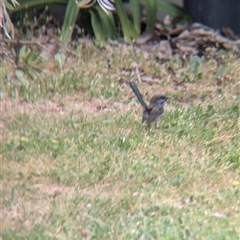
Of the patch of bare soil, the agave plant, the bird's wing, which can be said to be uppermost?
the bird's wing

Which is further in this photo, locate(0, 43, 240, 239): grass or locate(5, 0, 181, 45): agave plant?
locate(5, 0, 181, 45): agave plant

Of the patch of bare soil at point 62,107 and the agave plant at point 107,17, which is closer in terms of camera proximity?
the patch of bare soil at point 62,107

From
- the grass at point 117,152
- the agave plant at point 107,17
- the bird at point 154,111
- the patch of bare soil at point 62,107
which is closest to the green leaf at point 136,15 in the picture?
the agave plant at point 107,17

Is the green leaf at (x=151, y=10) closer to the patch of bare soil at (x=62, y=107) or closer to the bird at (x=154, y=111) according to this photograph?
the patch of bare soil at (x=62, y=107)

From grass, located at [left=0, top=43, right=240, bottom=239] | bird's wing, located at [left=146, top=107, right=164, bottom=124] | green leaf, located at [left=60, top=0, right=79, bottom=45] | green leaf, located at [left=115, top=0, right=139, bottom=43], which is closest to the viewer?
grass, located at [left=0, top=43, right=240, bottom=239]

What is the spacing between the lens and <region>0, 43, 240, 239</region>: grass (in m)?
5.09

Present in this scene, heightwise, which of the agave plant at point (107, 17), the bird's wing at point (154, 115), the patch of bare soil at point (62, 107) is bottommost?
the patch of bare soil at point (62, 107)

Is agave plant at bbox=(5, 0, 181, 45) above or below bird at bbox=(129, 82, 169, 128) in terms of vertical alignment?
below

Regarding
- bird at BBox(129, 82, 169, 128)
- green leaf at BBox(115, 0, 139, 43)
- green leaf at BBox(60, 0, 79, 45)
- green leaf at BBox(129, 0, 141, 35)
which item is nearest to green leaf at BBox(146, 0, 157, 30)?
green leaf at BBox(129, 0, 141, 35)

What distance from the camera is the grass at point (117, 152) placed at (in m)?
5.09

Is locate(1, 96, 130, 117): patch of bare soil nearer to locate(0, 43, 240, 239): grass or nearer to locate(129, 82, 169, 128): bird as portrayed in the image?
locate(0, 43, 240, 239): grass

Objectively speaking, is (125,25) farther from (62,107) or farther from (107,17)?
(62,107)

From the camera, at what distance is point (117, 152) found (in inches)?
238

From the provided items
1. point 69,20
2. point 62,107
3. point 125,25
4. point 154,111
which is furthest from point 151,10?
point 154,111
